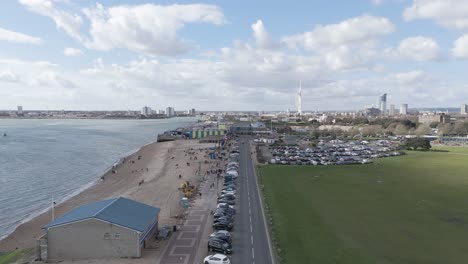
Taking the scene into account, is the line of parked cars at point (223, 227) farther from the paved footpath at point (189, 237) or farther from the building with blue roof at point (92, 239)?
the building with blue roof at point (92, 239)

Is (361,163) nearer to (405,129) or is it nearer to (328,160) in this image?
(328,160)

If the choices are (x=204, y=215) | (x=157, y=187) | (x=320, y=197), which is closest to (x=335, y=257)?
(x=204, y=215)

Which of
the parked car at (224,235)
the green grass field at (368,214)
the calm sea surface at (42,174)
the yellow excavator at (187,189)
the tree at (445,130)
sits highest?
the tree at (445,130)

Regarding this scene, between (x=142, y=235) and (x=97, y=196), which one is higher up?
(x=142, y=235)

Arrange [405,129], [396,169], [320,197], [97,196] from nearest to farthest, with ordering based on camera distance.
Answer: [320,197] → [97,196] → [396,169] → [405,129]

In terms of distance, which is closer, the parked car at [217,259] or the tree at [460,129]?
Result: the parked car at [217,259]

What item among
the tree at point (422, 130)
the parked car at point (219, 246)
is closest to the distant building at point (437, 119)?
the tree at point (422, 130)

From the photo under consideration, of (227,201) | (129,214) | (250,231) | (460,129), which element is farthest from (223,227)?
(460,129)

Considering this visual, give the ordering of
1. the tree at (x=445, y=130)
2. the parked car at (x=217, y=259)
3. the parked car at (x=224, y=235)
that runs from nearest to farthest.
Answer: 1. the parked car at (x=217, y=259)
2. the parked car at (x=224, y=235)
3. the tree at (x=445, y=130)
